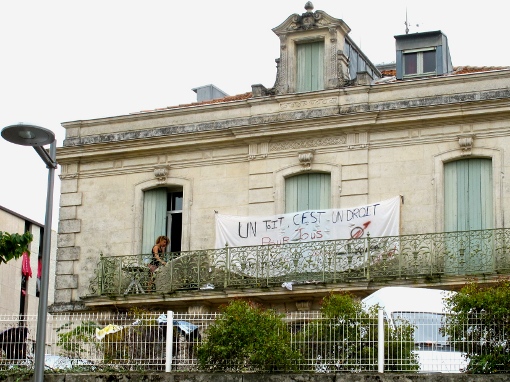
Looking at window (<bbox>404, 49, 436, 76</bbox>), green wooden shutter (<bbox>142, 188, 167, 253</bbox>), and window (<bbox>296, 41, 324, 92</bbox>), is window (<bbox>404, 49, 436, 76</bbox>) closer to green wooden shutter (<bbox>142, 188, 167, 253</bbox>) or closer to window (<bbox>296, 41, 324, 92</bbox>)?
window (<bbox>296, 41, 324, 92</bbox>)

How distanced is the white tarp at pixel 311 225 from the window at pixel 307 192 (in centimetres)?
53

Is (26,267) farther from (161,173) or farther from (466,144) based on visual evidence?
(466,144)

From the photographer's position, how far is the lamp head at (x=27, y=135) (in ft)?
51.2

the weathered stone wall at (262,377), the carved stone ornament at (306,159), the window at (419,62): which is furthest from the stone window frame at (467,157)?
the weathered stone wall at (262,377)

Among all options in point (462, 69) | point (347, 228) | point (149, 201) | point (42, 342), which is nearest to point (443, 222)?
Result: point (347, 228)

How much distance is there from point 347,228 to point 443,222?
2.04 m

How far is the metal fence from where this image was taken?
17.5 m

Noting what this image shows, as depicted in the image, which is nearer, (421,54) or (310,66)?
(310,66)

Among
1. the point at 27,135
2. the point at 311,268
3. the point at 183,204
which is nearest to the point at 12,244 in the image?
the point at 27,135

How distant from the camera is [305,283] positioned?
2444 centimetres

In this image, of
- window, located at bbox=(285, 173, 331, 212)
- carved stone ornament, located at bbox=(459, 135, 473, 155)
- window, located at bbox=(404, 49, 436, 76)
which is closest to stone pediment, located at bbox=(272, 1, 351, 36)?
window, located at bbox=(404, 49, 436, 76)

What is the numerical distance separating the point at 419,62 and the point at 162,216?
709 cm

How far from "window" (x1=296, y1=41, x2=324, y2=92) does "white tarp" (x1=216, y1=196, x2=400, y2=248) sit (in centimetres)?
317

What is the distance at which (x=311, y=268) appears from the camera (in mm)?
24750
